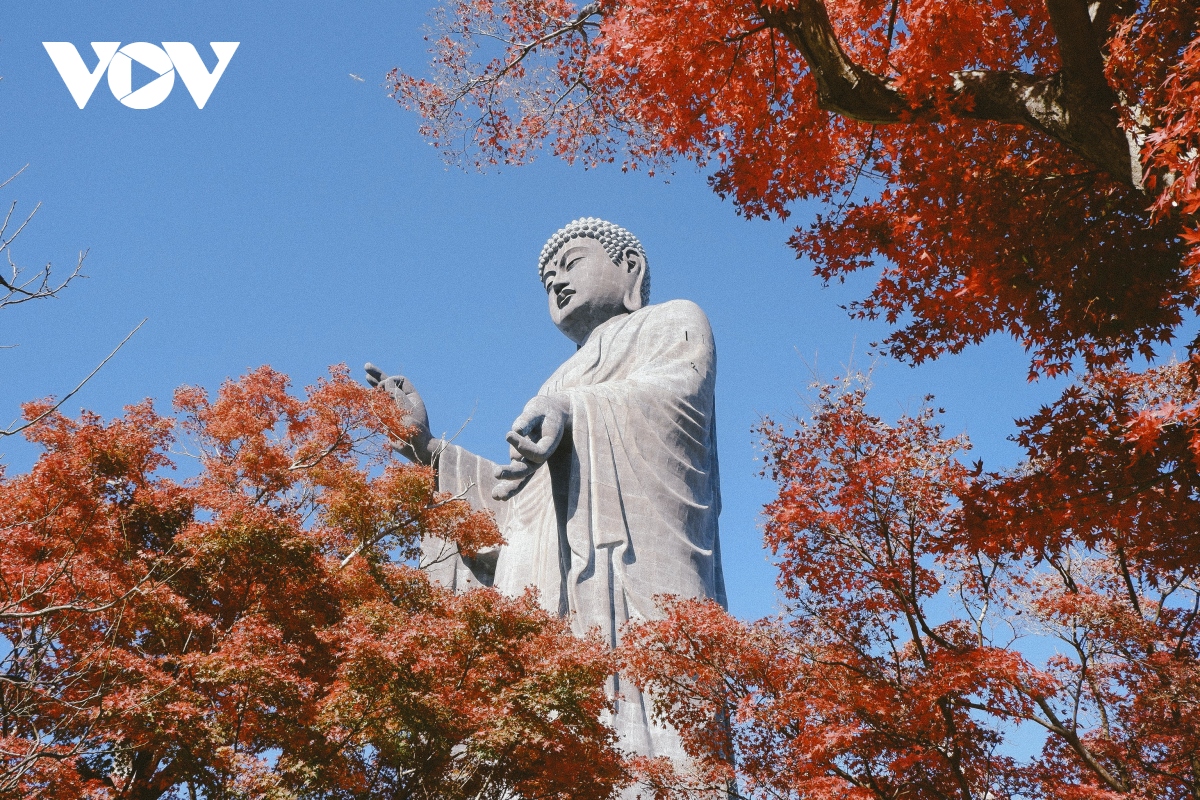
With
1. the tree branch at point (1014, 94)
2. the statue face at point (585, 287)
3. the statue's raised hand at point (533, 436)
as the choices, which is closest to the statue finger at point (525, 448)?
the statue's raised hand at point (533, 436)

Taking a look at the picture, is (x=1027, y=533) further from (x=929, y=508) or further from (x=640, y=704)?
(x=640, y=704)

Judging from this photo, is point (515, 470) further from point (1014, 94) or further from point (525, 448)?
point (1014, 94)

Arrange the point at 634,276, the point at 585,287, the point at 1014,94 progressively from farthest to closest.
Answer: the point at 634,276 → the point at 585,287 → the point at 1014,94

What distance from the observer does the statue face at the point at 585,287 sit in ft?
47.6

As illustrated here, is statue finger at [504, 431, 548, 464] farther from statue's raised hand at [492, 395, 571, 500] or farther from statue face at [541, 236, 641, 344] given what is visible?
statue face at [541, 236, 641, 344]

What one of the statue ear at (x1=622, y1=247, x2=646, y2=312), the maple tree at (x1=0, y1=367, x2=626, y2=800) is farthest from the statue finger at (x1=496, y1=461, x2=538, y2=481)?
the statue ear at (x1=622, y1=247, x2=646, y2=312)

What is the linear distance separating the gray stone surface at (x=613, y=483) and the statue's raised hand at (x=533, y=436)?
0.04 ft

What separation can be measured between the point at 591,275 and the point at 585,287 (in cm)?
19

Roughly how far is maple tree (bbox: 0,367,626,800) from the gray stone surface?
214cm

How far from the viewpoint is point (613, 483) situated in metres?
11.6

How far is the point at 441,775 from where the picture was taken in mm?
7387

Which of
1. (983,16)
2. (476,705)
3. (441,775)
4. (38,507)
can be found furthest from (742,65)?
(38,507)

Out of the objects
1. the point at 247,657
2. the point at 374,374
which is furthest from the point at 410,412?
the point at 247,657

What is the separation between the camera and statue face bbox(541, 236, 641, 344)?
14523 millimetres
